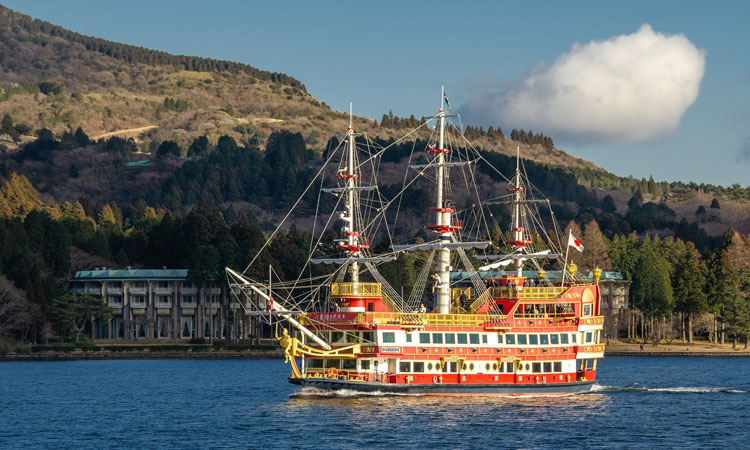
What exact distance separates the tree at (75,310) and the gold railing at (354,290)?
70679 mm

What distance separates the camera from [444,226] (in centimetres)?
9062

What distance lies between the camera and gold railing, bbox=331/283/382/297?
A: 83812mm

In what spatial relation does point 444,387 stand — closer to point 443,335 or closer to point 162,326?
Result: point 443,335

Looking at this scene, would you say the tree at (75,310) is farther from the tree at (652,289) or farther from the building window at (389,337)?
the tree at (652,289)

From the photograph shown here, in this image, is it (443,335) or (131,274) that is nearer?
(443,335)

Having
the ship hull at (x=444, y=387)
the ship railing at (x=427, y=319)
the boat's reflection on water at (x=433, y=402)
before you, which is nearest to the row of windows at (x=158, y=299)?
the boat's reflection on water at (x=433, y=402)

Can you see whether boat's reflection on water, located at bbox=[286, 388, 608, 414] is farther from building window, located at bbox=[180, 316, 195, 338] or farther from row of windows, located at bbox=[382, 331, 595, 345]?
building window, located at bbox=[180, 316, 195, 338]

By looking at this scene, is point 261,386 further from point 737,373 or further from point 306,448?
point 737,373

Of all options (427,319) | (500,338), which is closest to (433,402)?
(427,319)

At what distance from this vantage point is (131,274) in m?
167

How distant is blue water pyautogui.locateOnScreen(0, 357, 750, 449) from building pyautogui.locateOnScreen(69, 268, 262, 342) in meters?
53.7

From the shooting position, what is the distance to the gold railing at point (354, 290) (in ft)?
275

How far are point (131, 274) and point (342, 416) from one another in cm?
9878

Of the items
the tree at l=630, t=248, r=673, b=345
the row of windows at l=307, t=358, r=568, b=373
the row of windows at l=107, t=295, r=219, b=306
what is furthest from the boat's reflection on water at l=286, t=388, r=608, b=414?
the row of windows at l=107, t=295, r=219, b=306
